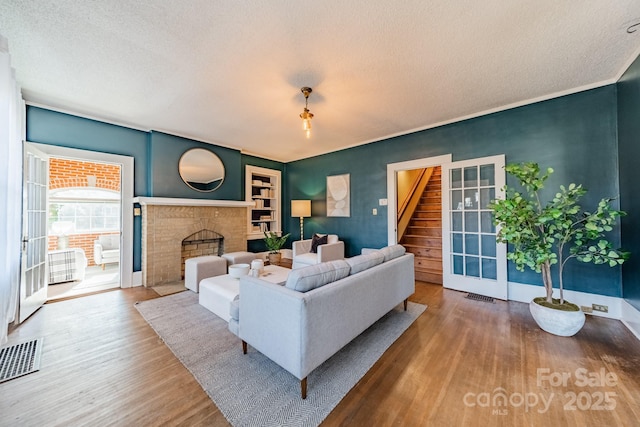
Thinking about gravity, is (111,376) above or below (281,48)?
below

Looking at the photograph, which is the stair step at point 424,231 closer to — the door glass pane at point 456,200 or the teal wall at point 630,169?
the door glass pane at point 456,200

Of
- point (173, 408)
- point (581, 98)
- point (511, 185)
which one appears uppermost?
point (581, 98)

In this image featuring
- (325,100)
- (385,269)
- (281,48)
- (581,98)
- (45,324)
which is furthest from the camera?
(325,100)

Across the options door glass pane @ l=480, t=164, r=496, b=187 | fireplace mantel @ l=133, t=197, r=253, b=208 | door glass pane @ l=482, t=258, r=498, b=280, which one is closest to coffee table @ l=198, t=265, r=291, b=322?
fireplace mantel @ l=133, t=197, r=253, b=208

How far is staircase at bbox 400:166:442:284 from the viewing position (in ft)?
14.2

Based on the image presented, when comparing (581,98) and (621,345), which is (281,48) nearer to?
(581,98)

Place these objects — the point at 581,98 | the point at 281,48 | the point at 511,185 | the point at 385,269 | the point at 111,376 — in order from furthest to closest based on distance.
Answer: the point at 511,185 → the point at 581,98 → the point at 385,269 → the point at 281,48 → the point at 111,376

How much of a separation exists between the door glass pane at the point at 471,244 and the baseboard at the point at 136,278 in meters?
5.36

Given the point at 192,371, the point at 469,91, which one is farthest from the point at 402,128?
the point at 192,371

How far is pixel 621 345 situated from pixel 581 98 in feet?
8.86

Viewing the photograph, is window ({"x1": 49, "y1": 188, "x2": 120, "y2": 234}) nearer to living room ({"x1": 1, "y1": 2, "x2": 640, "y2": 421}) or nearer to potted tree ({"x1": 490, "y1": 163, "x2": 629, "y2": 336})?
living room ({"x1": 1, "y1": 2, "x2": 640, "y2": 421})

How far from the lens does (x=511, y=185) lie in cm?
321

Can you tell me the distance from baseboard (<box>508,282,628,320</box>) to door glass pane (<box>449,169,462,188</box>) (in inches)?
61.8

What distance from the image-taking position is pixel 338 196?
5246 millimetres
